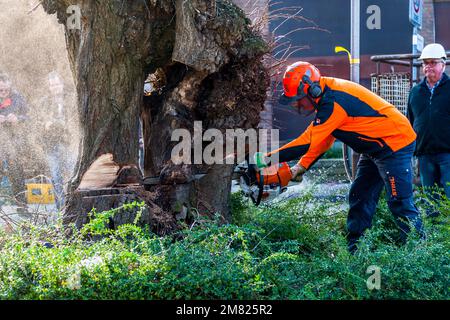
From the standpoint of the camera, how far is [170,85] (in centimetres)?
606

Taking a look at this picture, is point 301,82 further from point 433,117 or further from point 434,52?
point 433,117

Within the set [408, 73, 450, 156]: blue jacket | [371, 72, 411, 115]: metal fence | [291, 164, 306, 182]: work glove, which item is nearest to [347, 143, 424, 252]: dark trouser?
[291, 164, 306, 182]: work glove

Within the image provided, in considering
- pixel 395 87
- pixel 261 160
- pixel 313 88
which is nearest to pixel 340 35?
pixel 395 87

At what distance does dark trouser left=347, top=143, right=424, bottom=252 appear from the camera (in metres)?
5.87

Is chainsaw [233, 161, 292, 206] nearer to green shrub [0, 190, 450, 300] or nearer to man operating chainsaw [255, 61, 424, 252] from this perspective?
man operating chainsaw [255, 61, 424, 252]

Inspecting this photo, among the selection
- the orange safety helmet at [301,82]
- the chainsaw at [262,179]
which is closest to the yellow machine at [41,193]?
the chainsaw at [262,179]

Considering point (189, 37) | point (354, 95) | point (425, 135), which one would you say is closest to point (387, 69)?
point (425, 135)

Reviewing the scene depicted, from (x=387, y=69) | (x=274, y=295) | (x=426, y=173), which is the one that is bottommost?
(x=274, y=295)

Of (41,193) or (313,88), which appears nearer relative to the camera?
(313,88)

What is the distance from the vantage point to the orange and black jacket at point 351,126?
586 cm

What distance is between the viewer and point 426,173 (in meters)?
7.24

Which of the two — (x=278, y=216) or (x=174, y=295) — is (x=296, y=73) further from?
(x=174, y=295)

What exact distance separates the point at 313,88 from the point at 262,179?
93 cm

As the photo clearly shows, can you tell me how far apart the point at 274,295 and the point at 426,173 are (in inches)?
150
